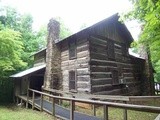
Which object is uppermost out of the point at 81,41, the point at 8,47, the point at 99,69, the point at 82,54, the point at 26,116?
the point at 81,41

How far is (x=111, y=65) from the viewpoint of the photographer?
1586 cm

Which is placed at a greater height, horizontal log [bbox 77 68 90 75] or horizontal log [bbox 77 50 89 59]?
horizontal log [bbox 77 50 89 59]

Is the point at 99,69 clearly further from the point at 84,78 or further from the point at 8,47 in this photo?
the point at 8,47

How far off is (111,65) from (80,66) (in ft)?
9.47

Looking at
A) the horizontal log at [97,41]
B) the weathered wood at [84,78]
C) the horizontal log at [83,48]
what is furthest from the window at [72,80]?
the horizontal log at [97,41]

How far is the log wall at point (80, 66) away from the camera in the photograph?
13.8 m

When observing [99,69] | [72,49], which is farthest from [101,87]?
[72,49]

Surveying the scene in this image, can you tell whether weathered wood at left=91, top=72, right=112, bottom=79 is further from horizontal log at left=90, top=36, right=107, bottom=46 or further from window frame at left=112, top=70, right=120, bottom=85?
horizontal log at left=90, top=36, right=107, bottom=46

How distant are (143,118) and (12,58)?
40.9 feet

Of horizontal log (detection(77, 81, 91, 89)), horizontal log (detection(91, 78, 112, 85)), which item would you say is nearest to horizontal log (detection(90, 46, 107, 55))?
horizontal log (detection(91, 78, 112, 85))

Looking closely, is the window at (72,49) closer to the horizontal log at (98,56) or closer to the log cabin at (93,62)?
the log cabin at (93,62)

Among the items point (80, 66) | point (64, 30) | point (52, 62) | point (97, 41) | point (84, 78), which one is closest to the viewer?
point (84, 78)

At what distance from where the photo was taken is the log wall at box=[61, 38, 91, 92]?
1381 centimetres

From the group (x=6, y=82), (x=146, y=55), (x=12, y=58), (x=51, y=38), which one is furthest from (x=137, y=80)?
(x=6, y=82)
